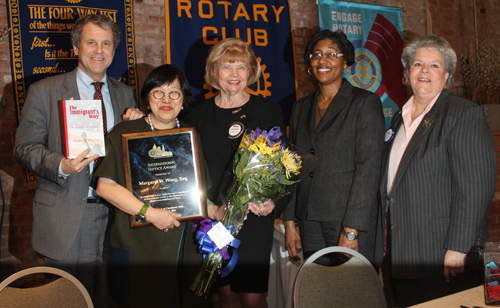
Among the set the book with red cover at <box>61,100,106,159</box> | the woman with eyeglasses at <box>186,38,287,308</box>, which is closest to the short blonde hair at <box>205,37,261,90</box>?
the woman with eyeglasses at <box>186,38,287,308</box>

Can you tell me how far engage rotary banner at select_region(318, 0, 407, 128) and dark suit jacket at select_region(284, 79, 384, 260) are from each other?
8.08 feet

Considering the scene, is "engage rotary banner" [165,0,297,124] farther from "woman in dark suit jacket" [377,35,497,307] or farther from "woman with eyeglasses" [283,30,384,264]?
"woman in dark suit jacket" [377,35,497,307]

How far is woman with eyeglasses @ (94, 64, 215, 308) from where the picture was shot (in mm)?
1752

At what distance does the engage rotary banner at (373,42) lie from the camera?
4.42 meters

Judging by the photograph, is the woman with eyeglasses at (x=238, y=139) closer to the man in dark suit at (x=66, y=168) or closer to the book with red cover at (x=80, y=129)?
the man in dark suit at (x=66, y=168)

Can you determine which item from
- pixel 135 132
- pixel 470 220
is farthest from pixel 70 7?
pixel 470 220

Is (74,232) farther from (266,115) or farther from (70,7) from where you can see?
(70,7)

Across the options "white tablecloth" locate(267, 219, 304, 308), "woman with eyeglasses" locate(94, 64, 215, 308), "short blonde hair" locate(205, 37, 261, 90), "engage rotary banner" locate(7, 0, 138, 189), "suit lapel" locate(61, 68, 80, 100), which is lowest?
"white tablecloth" locate(267, 219, 304, 308)

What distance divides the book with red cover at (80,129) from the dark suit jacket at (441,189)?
1585 mm

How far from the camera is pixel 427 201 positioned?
1.91m

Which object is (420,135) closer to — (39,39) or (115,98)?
(115,98)

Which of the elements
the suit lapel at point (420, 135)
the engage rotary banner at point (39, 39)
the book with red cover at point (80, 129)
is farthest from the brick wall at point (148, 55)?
the suit lapel at point (420, 135)

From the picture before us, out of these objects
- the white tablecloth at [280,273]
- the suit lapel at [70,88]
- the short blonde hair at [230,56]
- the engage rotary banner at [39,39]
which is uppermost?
the engage rotary banner at [39,39]

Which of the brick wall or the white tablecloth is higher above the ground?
the brick wall
